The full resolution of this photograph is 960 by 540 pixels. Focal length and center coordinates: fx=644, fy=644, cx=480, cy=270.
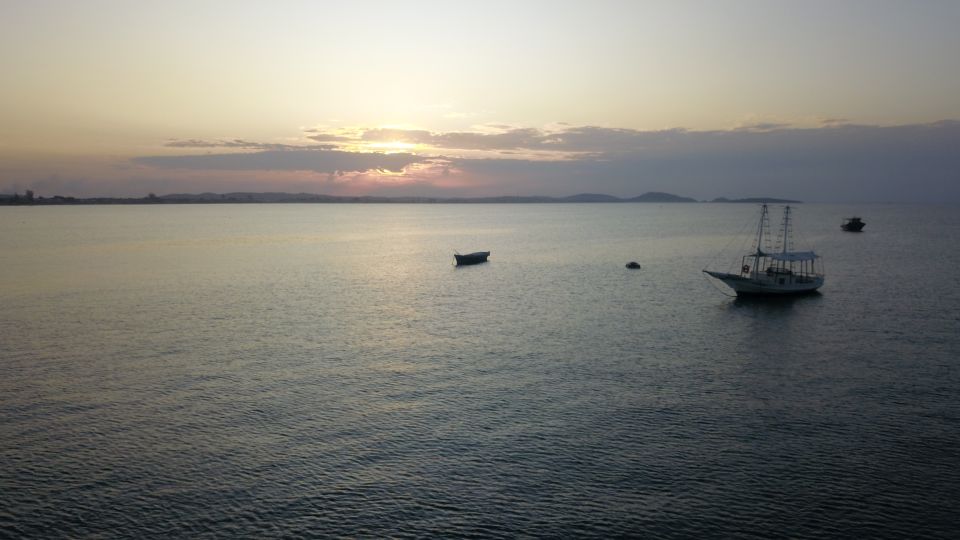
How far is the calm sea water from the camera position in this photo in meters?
38.8

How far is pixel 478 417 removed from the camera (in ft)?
176

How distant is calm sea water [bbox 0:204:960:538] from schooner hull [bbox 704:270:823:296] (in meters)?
4.87

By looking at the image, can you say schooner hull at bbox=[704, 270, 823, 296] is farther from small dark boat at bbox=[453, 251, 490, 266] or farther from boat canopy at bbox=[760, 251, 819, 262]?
small dark boat at bbox=[453, 251, 490, 266]

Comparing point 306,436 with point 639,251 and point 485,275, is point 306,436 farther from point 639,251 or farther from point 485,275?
point 639,251

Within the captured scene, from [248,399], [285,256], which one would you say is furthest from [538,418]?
[285,256]

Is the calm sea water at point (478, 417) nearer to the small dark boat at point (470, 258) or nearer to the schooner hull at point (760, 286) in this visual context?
the schooner hull at point (760, 286)

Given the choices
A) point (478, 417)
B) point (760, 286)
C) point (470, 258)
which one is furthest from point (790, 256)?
point (478, 417)

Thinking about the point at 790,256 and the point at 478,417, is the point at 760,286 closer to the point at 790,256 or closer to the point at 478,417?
the point at 790,256

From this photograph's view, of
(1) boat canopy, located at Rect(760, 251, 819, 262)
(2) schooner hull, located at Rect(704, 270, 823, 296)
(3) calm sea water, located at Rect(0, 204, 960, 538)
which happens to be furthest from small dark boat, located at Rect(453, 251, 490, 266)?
(1) boat canopy, located at Rect(760, 251, 819, 262)

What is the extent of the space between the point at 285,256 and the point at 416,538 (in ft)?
495

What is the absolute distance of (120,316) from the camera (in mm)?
89438

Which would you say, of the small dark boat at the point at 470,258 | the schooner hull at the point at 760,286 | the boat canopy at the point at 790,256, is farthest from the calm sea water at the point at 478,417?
the small dark boat at the point at 470,258

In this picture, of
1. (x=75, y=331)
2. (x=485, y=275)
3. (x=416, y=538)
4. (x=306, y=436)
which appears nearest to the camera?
(x=416, y=538)

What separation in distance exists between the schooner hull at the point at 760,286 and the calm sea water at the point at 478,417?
487cm
